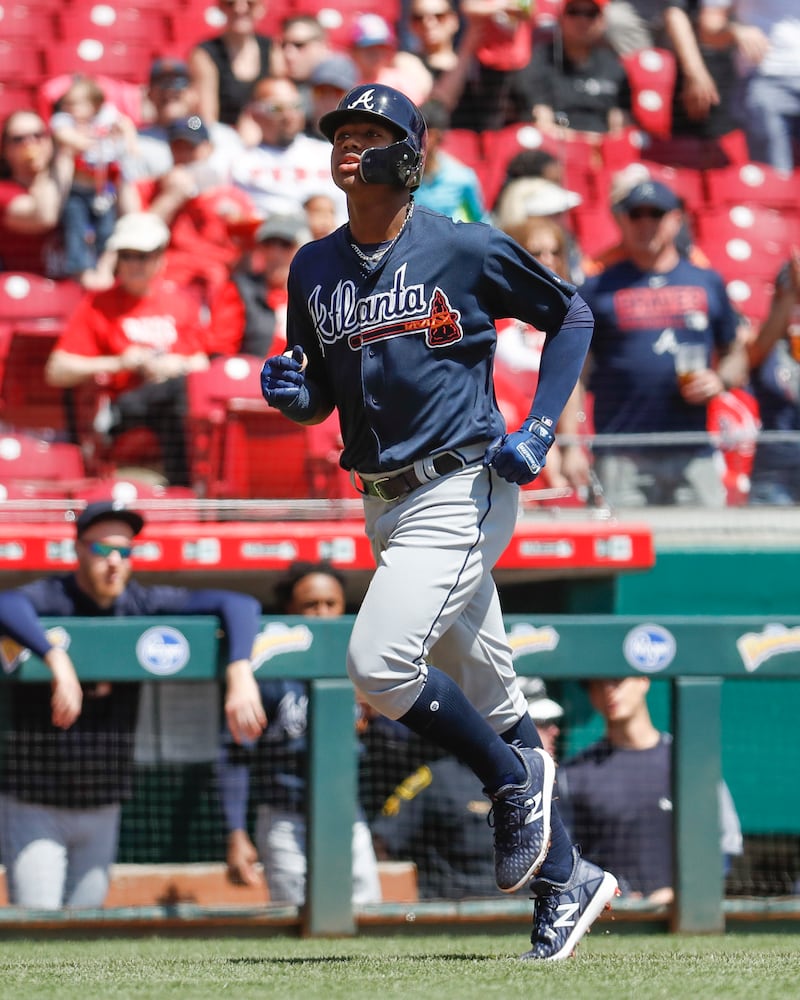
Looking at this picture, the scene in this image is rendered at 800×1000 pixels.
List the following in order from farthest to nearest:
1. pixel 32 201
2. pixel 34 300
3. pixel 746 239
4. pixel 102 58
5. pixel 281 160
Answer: pixel 102 58, pixel 746 239, pixel 281 160, pixel 32 201, pixel 34 300

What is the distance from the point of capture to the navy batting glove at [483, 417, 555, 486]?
9.96ft

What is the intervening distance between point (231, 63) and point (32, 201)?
58.3 inches

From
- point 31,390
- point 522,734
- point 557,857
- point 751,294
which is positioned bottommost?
point 557,857

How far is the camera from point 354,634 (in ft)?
10.2

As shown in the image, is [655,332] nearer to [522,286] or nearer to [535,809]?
[522,286]

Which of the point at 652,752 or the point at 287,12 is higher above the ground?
the point at 287,12

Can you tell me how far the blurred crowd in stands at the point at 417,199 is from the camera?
6270 mm

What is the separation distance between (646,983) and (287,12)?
6.93 metres

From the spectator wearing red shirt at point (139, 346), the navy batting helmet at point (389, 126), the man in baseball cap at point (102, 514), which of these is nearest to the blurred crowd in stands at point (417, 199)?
the spectator wearing red shirt at point (139, 346)

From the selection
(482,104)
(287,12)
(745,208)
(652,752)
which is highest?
(287,12)

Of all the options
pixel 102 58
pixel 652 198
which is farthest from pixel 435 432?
pixel 102 58

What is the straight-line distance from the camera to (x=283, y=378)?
10.4ft

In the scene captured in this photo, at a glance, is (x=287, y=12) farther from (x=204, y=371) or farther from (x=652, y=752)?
(x=652, y=752)

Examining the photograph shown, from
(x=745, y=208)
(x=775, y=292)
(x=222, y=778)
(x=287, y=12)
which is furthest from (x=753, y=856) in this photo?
(x=287, y=12)
